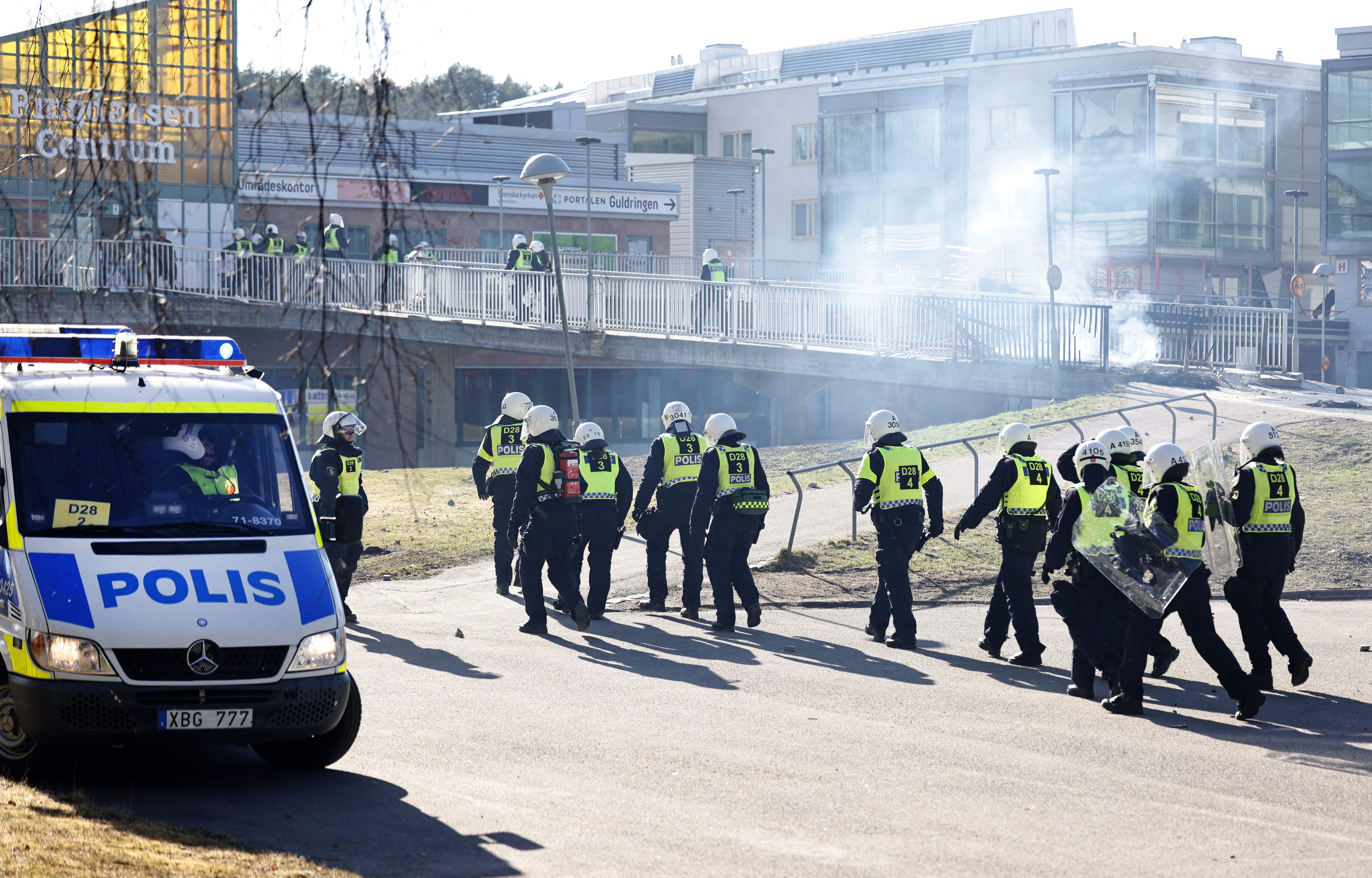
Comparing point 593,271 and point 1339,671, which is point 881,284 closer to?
point 593,271

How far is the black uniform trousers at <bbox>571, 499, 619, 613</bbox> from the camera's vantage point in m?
13.1

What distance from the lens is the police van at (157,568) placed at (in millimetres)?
6719

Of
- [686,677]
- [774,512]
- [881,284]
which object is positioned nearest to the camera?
[686,677]

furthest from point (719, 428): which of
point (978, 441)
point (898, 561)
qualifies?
point (978, 441)

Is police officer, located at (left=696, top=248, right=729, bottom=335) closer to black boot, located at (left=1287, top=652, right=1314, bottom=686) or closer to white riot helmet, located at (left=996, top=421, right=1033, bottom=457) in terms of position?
white riot helmet, located at (left=996, top=421, right=1033, bottom=457)

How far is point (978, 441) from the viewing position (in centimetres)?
2259

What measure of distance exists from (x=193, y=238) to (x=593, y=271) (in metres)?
13.3

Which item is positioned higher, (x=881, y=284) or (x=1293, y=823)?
(x=881, y=284)

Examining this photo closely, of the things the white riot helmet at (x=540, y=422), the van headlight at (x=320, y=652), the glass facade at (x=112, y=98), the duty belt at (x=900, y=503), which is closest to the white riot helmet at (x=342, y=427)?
the white riot helmet at (x=540, y=422)

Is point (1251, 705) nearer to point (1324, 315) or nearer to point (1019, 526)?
point (1019, 526)

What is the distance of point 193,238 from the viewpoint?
121 ft

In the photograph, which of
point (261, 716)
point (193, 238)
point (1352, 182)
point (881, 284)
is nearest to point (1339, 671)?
point (261, 716)

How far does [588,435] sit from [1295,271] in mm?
37354

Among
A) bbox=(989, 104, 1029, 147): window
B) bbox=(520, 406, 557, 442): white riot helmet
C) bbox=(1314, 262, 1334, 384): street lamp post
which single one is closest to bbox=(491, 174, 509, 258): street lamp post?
bbox=(989, 104, 1029, 147): window
